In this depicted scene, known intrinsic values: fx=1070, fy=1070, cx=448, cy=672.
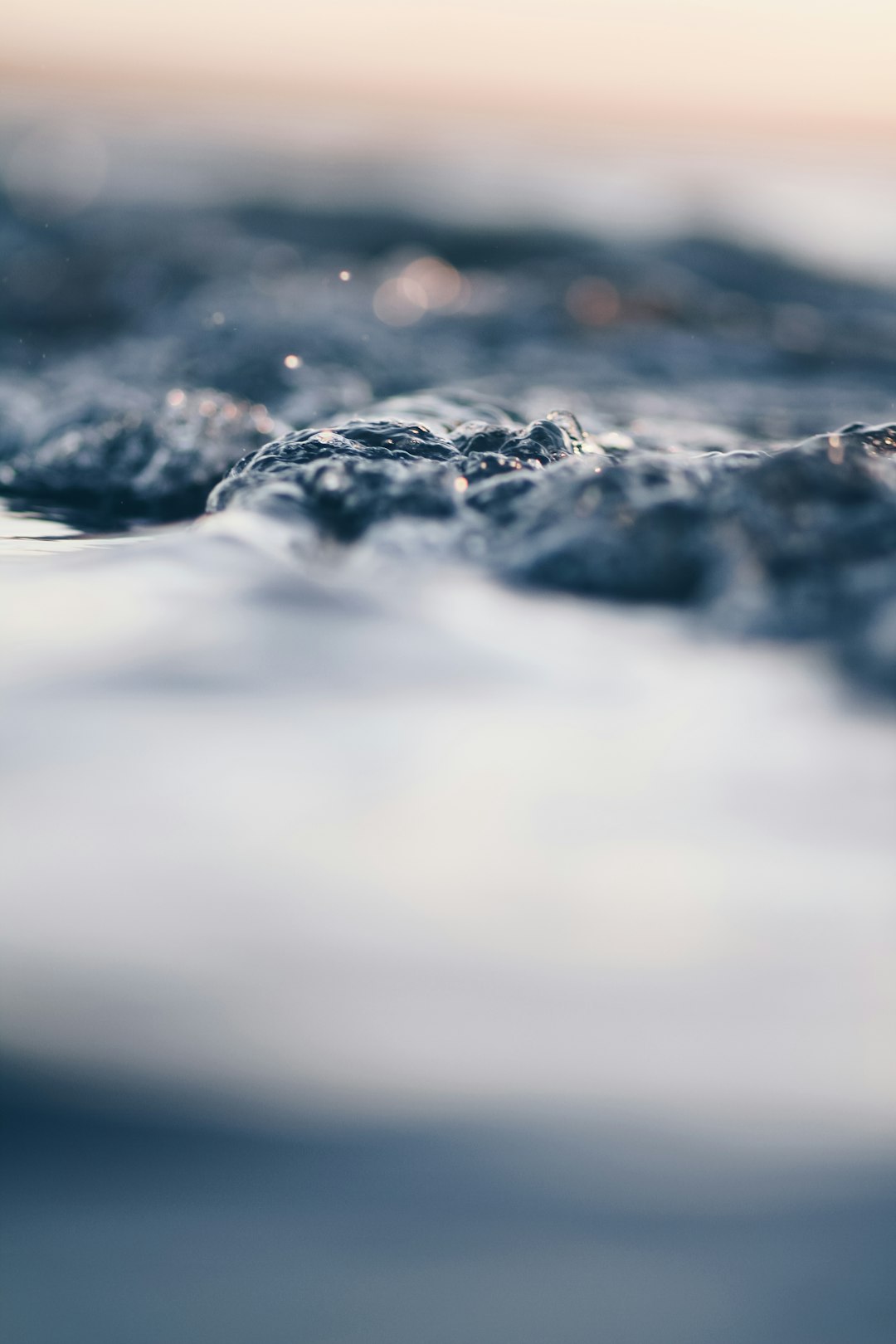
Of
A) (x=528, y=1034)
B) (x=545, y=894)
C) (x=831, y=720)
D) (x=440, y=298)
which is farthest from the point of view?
(x=440, y=298)

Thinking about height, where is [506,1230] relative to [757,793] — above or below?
below

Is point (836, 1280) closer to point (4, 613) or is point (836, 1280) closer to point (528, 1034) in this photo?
point (528, 1034)

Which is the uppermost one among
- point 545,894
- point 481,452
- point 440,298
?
point 440,298

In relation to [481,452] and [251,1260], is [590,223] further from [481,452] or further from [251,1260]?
[251,1260]

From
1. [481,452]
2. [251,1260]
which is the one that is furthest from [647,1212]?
[481,452]

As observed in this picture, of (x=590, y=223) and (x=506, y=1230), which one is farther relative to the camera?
(x=590, y=223)

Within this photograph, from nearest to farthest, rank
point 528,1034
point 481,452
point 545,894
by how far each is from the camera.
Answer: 1. point 528,1034
2. point 545,894
3. point 481,452

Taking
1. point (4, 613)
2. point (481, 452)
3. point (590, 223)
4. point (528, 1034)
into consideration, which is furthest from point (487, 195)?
point (528, 1034)
